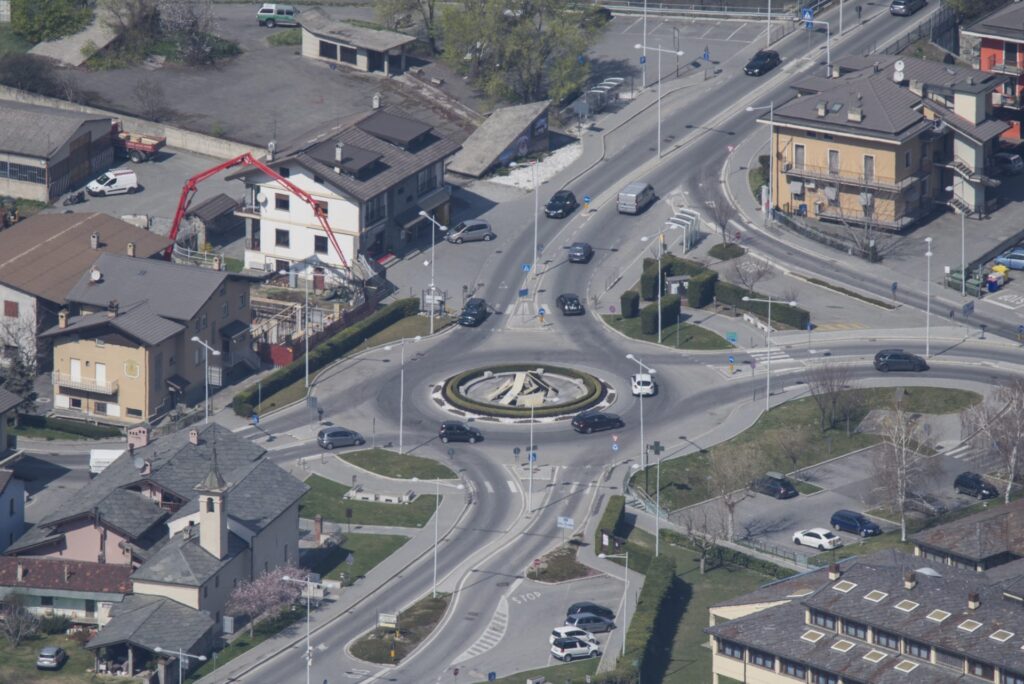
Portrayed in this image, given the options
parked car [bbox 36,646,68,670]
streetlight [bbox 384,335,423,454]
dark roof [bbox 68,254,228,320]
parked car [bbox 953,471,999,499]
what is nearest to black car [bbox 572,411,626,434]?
streetlight [bbox 384,335,423,454]

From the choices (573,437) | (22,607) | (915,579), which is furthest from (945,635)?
(22,607)

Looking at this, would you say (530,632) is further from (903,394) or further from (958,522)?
(903,394)

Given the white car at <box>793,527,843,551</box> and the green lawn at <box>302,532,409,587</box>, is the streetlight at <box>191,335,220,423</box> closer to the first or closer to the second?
the green lawn at <box>302,532,409,587</box>

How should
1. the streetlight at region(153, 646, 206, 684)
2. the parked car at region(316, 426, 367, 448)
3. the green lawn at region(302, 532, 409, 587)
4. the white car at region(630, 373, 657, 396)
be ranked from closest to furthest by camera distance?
the streetlight at region(153, 646, 206, 684)
the green lawn at region(302, 532, 409, 587)
the parked car at region(316, 426, 367, 448)
the white car at region(630, 373, 657, 396)

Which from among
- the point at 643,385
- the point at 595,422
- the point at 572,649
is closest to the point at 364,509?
the point at 595,422

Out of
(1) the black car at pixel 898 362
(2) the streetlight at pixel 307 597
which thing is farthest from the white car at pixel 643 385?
(2) the streetlight at pixel 307 597

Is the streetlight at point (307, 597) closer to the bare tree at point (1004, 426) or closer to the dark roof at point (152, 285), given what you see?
the dark roof at point (152, 285)
